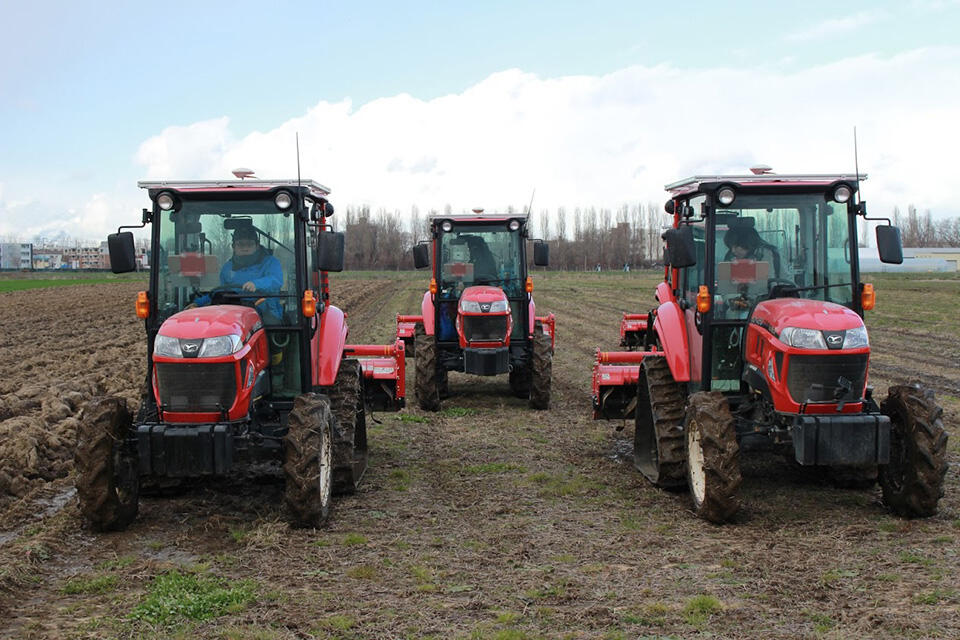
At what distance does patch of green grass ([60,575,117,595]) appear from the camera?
5348 mm

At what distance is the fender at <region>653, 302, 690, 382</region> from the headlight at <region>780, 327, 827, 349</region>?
143 cm

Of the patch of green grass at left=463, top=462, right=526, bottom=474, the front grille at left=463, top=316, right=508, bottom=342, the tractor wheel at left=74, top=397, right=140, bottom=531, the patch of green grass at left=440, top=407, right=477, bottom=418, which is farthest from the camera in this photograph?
the front grille at left=463, top=316, right=508, bottom=342

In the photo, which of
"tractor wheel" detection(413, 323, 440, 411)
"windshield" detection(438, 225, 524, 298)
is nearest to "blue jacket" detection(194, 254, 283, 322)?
"tractor wheel" detection(413, 323, 440, 411)

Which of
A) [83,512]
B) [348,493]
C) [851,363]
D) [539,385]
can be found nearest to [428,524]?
[348,493]

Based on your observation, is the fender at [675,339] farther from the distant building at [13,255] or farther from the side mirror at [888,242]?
the distant building at [13,255]

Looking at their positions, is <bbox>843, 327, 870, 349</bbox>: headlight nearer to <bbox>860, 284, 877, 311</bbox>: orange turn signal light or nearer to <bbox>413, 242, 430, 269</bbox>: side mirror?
<bbox>860, 284, 877, 311</bbox>: orange turn signal light

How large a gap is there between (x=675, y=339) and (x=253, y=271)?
3.65 metres

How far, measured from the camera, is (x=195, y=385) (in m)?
6.34

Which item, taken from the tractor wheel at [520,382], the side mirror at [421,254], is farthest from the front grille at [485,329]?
A: the side mirror at [421,254]

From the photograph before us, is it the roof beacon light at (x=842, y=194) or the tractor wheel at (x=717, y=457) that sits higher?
the roof beacon light at (x=842, y=194)

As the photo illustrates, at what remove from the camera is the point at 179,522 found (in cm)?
686

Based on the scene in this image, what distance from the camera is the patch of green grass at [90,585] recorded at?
535cm

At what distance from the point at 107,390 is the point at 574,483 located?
748 centimetres

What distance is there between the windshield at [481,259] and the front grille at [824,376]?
6680 mm
